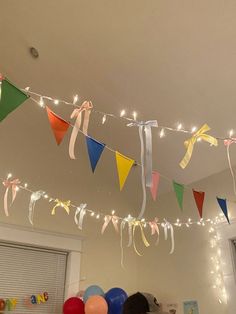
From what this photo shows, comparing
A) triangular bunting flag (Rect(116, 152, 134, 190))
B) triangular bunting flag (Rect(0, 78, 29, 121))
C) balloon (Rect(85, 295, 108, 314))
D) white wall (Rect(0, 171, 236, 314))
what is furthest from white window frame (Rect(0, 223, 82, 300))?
triangular bunting flag (Rect(0, 78, 29, 121))

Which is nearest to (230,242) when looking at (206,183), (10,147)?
(206,183)

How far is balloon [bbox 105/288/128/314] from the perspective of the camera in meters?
3.45

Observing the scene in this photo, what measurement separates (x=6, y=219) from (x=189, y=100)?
219 centimetres

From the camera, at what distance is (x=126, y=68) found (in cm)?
313

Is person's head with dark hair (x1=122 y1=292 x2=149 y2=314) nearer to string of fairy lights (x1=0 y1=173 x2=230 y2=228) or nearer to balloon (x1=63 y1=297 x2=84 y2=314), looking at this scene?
balloon (x1=63 y1=297 x2=84 y2=314)

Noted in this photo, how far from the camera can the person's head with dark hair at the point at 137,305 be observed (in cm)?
169

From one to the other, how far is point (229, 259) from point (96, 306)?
1330mm

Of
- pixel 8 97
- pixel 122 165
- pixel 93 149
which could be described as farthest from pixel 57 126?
pixel 122 165

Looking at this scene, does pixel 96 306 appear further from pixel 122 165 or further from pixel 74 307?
pixel 122 165

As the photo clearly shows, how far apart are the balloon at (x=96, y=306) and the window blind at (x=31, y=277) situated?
0.71m

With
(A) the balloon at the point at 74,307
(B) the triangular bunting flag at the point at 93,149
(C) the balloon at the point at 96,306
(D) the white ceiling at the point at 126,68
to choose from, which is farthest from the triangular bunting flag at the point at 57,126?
(A) the balloon at the point at 74,307

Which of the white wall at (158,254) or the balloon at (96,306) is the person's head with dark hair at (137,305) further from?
the white wall at (158,254)

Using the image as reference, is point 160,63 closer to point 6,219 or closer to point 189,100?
point 189,100

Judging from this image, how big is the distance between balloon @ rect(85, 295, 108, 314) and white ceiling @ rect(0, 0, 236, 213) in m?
1.38
